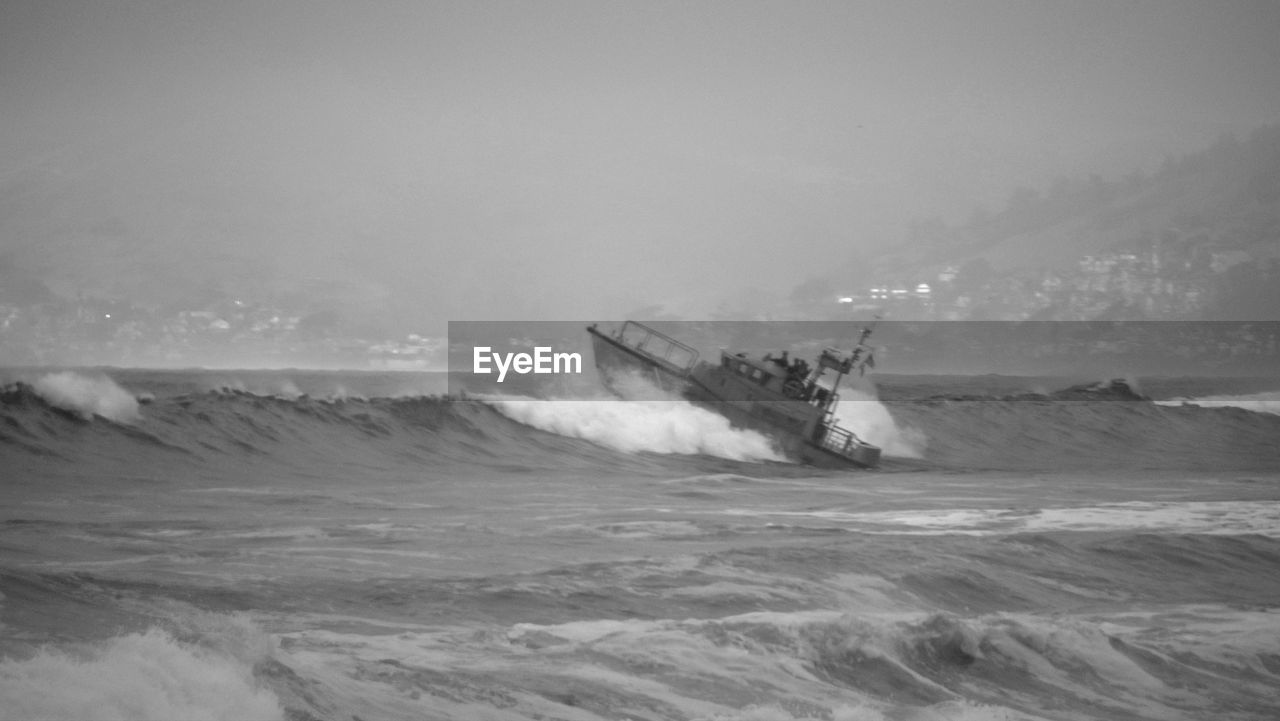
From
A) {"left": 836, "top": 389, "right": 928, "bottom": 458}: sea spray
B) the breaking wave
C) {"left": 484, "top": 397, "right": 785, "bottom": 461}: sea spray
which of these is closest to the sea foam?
the breaking wave

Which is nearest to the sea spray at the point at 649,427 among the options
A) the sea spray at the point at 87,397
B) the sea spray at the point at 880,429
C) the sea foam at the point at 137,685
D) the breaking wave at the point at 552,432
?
the breaking wave at the point at 552,432

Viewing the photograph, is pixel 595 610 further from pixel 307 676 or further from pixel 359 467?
pixel 359 467

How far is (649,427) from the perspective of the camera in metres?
38.3

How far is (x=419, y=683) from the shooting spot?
404 inches

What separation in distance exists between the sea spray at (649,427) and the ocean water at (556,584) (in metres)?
5.11

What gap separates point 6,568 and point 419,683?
3.77m

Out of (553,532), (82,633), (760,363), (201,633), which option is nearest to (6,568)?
(82,633)

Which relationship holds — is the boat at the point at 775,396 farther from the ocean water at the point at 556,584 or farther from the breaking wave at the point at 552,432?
the ocean water at the point at 556,584

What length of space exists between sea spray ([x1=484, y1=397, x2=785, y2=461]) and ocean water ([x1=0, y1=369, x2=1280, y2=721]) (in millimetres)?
5113

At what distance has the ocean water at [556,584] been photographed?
10031 mm

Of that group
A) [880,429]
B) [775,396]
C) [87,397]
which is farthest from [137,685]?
[880,429]

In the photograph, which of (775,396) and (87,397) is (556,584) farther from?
(775,396)

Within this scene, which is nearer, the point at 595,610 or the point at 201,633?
the point at 201,633

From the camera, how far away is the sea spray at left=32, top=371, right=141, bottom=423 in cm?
2591
